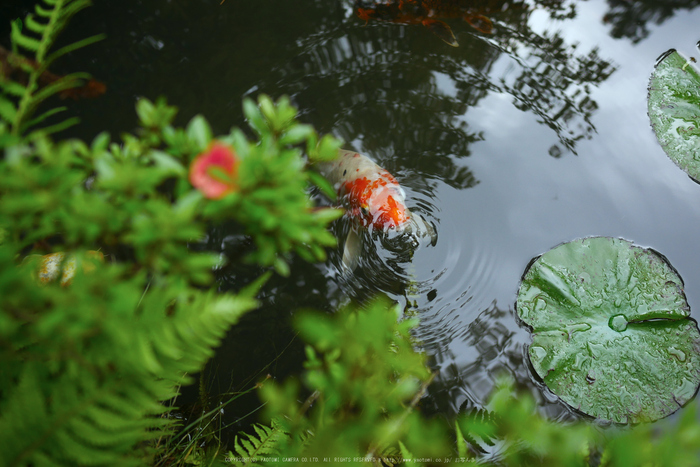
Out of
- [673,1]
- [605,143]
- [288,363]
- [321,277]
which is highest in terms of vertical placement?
[673,1]

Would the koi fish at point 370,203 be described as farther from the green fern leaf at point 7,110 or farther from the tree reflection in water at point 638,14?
the tree reflection in water at point 638,14

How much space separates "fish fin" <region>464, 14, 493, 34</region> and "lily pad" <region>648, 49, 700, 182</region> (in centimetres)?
102

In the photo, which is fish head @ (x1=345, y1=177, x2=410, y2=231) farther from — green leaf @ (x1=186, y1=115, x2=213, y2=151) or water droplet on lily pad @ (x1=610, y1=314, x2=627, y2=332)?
green leaf @ (x1=186, y1=115, x2=213, y2=151)

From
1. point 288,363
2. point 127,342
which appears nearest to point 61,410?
point 127,342

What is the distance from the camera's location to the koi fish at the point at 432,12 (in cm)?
271

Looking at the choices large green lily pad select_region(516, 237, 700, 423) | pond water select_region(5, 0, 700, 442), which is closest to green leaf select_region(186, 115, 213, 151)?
pond water select_region(5, 0, 700, 442)

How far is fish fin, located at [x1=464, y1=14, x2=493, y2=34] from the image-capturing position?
2678mm

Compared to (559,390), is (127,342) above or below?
above

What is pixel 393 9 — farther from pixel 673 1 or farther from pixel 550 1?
pixel 673 1

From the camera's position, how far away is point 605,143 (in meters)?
2.29

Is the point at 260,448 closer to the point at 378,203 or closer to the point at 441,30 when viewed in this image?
the point at 378,203

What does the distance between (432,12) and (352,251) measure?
181 centimetres

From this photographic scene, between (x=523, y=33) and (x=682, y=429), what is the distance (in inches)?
106

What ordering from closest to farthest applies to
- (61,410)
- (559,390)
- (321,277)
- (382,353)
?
1. (382,353)
2. (61,410)
3. (559,390)
4. (321,277)
